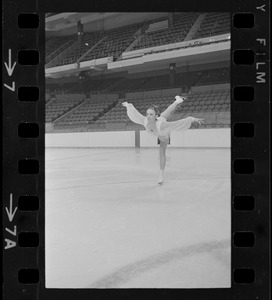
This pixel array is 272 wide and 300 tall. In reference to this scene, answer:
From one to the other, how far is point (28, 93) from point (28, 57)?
0.06m

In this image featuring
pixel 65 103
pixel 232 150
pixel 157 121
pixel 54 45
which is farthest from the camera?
pixel 65 103

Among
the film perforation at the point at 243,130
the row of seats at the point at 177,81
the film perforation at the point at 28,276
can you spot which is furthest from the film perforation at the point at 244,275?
the row of seats at the point at 177,81

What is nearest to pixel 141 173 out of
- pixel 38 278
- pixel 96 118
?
pixel 38 278

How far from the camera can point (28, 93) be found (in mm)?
539

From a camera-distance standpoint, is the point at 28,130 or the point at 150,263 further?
the point at 150,263

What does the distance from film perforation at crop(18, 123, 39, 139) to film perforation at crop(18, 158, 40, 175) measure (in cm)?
4

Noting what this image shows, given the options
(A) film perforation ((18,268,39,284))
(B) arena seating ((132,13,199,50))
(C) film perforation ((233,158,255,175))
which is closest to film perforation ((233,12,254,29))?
(C) film perforation ((233,158,255,175))

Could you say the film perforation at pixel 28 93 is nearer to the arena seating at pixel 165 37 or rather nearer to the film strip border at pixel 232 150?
the film strip border at pixel 232 150

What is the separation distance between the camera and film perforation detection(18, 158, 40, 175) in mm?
530

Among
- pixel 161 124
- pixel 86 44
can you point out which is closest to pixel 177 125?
pixel 161 124

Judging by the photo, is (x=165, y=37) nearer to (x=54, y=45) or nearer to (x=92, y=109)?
(x=92, y=109)

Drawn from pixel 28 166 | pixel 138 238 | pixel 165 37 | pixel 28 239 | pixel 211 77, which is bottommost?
pixel 138 238

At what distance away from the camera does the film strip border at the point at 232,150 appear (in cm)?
52

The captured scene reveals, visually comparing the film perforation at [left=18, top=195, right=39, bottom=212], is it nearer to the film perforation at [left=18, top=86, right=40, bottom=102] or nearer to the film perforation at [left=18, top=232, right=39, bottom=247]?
the film perforation at [left=18, top=232, right=39, bottom=247]
